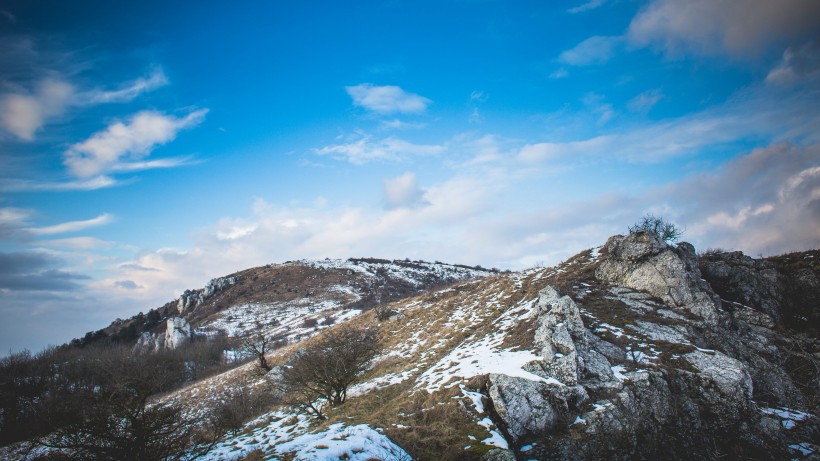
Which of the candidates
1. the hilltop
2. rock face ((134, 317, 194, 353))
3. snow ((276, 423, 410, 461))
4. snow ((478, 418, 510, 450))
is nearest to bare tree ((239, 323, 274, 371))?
the hilltop

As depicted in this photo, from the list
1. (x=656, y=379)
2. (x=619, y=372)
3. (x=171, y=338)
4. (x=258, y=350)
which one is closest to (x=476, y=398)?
(x=619, y=372)

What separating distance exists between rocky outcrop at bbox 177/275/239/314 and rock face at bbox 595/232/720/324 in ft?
510

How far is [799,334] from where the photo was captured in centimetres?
2078

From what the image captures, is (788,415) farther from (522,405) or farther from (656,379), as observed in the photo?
(522,405)

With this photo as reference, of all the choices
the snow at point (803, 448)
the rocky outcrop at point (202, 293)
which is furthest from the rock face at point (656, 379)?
the rocky outcrop at point (202, 293)

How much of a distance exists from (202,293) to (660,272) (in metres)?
163

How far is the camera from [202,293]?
140 m

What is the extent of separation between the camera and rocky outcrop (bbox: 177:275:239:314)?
136500mm

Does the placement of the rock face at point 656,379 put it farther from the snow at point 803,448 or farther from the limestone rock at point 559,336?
the snow at point 803,448

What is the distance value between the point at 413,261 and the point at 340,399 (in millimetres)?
156278

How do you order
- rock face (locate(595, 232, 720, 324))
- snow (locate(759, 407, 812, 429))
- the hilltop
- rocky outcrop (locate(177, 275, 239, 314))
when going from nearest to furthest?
the hilltop, snow (locate(759, 407, 812, 429)), rock face (locate(595, 232, 720, 324)), rocky outcrop (locate(177, 275, 239, 314))

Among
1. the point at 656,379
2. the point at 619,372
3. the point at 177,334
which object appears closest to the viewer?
the point at 656,379

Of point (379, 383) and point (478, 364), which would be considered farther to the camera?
point (379, 383)

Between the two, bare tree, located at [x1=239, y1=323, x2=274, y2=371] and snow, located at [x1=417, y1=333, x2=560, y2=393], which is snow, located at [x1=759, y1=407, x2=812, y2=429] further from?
bare tree, located at [x1=239, y1=323, x2=274, y2=371]
